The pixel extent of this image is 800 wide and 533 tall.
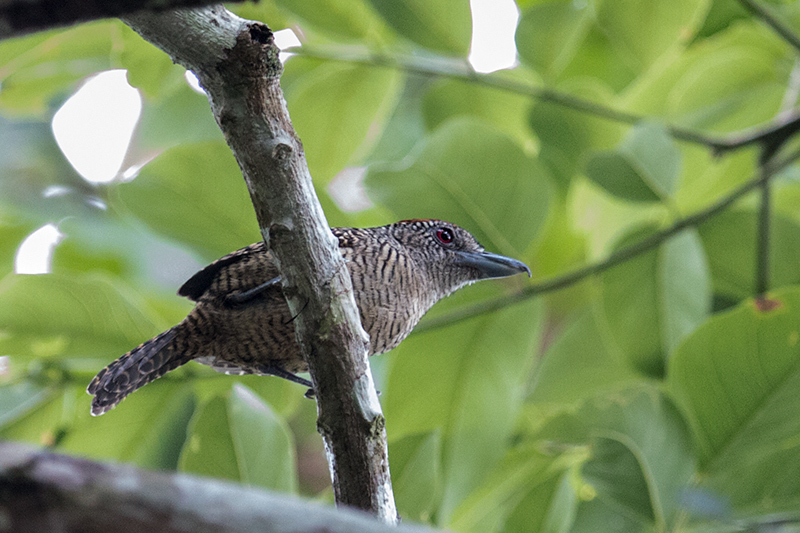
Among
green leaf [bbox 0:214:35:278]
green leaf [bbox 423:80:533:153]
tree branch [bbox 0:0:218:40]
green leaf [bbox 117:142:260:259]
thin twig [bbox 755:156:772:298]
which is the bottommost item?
tree branch [bbox 0:0:218:40]

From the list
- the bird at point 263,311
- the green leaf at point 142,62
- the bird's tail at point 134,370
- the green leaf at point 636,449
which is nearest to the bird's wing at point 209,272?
the bird at point 263,311

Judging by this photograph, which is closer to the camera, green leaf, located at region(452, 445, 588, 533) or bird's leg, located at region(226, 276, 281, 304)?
bird's leg, located at region(226, 276, 281, 304)

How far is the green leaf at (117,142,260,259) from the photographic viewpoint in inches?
51.8

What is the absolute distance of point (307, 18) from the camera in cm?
197

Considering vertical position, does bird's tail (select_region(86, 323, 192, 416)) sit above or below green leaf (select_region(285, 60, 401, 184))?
below

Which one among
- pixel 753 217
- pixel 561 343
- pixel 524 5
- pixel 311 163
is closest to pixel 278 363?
pixel 311 163

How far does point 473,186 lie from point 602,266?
23.3 inches

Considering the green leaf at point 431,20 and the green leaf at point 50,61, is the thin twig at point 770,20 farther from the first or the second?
the green leaf at point 50,61

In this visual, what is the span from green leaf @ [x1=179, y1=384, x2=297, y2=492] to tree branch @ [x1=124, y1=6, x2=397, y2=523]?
1.54 ft

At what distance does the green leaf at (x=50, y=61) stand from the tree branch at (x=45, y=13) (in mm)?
1525

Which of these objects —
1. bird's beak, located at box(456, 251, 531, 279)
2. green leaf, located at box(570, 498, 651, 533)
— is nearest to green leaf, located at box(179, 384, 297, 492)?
bird's beak, located at box(456, 251, 531, 279)

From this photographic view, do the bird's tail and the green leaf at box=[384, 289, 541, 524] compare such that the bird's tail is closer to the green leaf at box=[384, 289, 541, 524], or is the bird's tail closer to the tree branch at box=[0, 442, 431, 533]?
the tree branch at box=[0, 442, 431, 533]

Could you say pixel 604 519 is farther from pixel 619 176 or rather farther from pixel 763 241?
pixel 763 241

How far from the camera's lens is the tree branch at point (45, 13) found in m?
0.48
